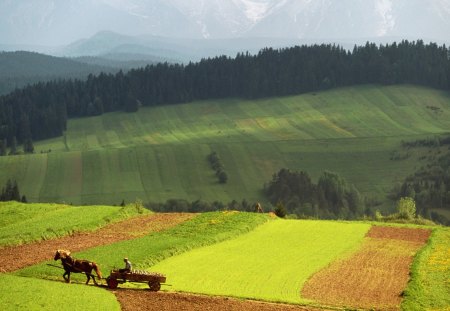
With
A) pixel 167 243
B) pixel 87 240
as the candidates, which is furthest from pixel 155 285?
pixel 87 240

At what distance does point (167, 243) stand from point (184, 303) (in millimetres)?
16862

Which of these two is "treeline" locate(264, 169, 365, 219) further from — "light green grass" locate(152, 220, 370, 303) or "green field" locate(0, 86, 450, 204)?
"light green grass" locate(152, 220, 370, 303)

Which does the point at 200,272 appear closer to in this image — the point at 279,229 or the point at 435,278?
the point at 435,278

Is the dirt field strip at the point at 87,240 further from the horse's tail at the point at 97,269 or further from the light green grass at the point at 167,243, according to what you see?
the horse's tail at the point at 97,269

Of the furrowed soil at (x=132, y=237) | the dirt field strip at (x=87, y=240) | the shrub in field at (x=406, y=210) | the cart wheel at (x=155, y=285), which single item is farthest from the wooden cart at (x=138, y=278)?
the shrub in field at (x=406, y=210)

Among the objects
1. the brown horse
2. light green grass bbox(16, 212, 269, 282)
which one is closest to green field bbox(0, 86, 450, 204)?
light green grass bbox(16, 212, 269, 282)

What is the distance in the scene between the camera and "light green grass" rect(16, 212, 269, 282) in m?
44.3

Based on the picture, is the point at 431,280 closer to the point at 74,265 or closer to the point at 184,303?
the point at 184,303

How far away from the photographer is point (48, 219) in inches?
2472

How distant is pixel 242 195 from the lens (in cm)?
15338

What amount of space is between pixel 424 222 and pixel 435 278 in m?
37.3

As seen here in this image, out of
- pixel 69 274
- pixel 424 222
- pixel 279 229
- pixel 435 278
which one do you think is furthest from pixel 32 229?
pixel 424 222

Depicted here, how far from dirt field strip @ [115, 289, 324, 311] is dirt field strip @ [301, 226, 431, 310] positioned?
149 inches

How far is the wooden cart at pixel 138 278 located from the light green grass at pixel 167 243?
276 centimetres
